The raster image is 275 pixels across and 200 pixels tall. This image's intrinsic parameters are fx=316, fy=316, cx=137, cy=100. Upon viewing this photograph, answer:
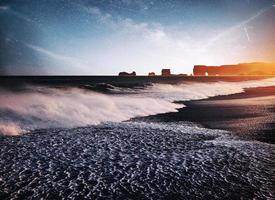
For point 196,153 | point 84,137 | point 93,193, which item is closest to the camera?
point 93,193

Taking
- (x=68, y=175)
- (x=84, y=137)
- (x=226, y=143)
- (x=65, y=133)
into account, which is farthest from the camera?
(x=65, y=133)

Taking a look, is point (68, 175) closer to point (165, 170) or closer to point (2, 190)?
point (2, 190)

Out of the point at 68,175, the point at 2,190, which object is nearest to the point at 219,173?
the point at 68,175

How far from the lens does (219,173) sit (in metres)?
6.96

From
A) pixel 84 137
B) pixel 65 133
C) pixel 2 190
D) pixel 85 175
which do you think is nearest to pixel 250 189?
pixel 85 175

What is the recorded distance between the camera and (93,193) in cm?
588

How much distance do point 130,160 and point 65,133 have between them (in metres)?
4.38

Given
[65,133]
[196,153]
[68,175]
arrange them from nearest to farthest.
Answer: [68,175]
[196,153]
[65,133]

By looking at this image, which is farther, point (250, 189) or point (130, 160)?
point (130, 160)

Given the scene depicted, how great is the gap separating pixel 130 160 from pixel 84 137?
130 inches

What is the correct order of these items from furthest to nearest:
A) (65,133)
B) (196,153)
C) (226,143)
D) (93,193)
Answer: (65,133) → (226,143) → (196,153) → (93,193)

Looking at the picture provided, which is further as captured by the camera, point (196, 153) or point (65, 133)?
point (65, 133)

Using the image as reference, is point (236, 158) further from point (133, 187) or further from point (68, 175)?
point (68, 175)

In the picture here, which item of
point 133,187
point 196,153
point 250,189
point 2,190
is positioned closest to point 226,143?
point 196,153
